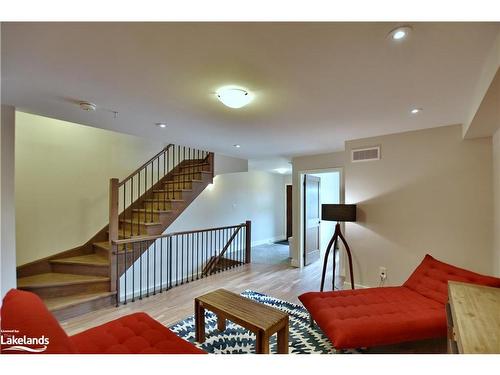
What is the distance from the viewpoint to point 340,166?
442 centimetres

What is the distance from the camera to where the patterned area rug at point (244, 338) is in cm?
211

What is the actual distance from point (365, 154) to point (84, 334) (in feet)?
12.1

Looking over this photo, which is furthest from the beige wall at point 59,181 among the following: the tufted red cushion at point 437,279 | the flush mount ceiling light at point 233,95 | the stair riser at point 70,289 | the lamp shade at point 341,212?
the tufted red cushion at point 437,279

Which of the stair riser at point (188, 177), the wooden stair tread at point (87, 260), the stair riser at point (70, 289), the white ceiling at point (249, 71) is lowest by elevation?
the stair riser at point (70, 289)

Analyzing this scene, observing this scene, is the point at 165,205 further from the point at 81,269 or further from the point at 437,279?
the point at 437,279

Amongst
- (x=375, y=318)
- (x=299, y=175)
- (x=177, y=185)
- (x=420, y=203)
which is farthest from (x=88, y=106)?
(x=420, y=203)

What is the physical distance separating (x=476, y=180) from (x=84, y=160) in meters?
5.46

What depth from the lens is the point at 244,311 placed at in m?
1.98

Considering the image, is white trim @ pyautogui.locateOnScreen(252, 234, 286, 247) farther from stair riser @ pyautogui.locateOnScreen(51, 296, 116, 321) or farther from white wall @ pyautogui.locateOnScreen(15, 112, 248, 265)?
stair riser @ pyautogui.locateOnScreen(51, 296, 116, 321)

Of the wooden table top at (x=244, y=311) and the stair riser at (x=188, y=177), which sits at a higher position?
the stair riser at (x=188, y=177)

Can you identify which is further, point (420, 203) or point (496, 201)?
point (420, 203)

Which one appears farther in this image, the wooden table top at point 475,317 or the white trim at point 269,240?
the white trim at point 269,240

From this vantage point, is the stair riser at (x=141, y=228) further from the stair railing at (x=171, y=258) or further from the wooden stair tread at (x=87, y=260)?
the wooden stair tread at (x=87, y=260)
